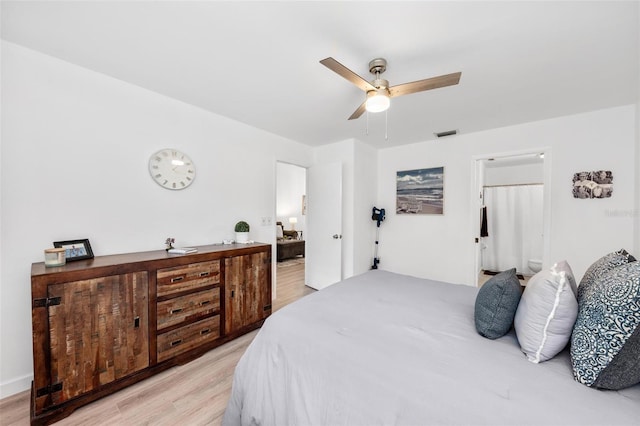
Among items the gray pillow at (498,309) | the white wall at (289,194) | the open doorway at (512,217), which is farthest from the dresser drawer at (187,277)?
the white wall at (289,194)

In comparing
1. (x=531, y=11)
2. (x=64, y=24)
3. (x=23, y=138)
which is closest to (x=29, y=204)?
(x=23, y=138)

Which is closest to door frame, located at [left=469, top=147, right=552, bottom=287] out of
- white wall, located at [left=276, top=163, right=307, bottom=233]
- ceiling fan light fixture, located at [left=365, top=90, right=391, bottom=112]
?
ceiling fan light fixture, located at [left=365, top=90, right=391, bottom=112]

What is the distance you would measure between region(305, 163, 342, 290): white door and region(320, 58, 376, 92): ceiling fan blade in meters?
2.01

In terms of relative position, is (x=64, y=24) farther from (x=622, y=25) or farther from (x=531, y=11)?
(x=622, y=25)

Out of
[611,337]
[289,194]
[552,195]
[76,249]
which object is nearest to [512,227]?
[552,195]

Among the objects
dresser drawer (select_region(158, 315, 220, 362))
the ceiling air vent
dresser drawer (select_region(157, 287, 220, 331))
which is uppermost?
the ceiling air vent

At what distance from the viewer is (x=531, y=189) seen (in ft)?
15.8

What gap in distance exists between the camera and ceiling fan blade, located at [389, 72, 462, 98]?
1.58m

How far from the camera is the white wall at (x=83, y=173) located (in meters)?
1.73

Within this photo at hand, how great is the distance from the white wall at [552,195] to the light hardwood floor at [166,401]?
10.1ft

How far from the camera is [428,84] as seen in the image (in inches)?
66.0

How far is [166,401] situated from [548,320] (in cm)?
232

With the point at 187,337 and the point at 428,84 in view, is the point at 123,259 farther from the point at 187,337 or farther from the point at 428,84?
the point at 428,84

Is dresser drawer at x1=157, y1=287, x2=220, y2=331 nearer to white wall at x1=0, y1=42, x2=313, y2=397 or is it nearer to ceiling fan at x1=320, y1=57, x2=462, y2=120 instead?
white wall at x1=0, y1=42, x2=313, y2=397
